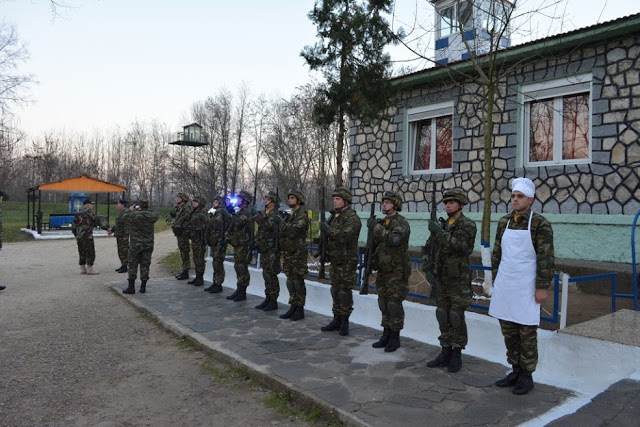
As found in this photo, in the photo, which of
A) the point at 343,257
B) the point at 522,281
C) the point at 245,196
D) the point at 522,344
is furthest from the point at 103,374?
the point at 245,196

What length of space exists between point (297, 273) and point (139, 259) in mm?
4131

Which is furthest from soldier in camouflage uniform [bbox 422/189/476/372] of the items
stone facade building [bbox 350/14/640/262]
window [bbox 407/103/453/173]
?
window [bbox 407/103/453/173]

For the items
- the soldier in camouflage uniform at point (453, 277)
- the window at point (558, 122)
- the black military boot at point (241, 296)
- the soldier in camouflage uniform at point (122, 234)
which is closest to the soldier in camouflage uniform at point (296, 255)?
the black military boot at point (241, 296)

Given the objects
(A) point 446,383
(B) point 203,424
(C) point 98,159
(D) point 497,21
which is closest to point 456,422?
(A) point 446,383

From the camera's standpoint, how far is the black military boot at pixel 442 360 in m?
A: 4.80

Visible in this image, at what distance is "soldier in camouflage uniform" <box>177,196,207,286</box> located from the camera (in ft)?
32.6

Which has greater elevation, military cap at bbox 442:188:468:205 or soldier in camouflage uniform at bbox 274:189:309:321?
military cap at bbox 442:188:468:205

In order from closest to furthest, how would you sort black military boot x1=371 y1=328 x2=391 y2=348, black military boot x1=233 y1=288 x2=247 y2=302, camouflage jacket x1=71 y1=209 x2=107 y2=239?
black military boot x1=371 y1=328 x2=391 y2=348 → black military boot x1=233 y1=288 x2=247 y2=302 → camouflage jacket x1=71 y1=209 x2=107 y2=239

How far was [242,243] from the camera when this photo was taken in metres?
8.34

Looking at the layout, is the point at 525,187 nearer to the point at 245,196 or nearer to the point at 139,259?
the point at 245,196

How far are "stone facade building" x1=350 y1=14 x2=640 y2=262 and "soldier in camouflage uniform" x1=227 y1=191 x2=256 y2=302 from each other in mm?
3399

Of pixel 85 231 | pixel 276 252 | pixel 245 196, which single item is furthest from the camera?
pixel 85 231

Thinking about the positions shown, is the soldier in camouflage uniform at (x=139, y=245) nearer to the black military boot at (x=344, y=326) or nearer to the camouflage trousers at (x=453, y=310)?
the black military boot at (x=344, y=326)

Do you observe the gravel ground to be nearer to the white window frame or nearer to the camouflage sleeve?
the camouflage sleeve
